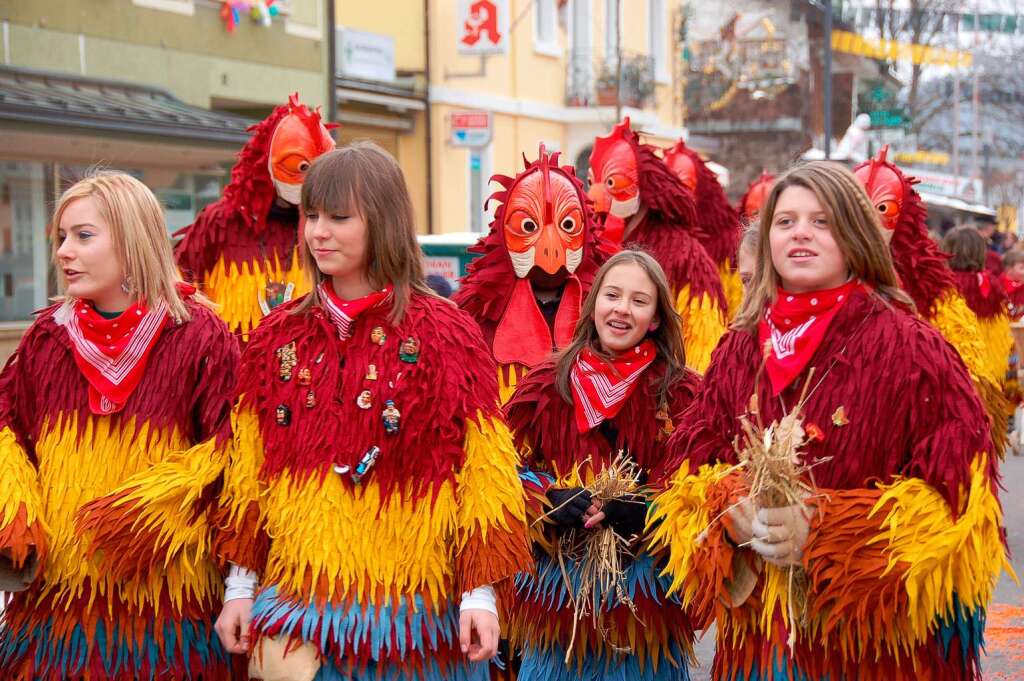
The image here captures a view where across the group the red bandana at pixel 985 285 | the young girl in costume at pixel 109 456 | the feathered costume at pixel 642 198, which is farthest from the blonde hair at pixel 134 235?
the red bandana at pixel 985 285

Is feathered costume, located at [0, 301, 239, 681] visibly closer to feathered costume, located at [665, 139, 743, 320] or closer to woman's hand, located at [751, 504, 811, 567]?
woman's hand, located at [751, 504, 811, 567]

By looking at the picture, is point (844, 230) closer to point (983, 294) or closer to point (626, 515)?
point (626, 515)

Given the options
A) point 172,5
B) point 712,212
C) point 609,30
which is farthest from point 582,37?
point 712,212

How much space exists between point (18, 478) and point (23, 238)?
39.6 feet

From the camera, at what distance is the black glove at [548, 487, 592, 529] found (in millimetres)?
4281

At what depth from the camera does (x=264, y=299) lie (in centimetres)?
626

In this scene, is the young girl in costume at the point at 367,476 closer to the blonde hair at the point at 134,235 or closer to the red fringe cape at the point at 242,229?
the blonde hair at the point at 134,235

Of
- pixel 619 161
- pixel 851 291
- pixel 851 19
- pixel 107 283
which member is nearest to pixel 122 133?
pixel 619 161

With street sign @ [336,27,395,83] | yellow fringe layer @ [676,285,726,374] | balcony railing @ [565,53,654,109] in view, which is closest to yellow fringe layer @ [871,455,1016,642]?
yellow fringe layer @ [676,285,726,374]

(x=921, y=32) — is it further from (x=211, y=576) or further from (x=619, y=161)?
(x=211, y=576)

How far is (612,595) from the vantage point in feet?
14.6

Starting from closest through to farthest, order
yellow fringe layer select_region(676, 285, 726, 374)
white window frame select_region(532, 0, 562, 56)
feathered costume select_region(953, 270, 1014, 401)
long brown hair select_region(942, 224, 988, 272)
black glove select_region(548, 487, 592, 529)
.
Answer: black glove select_region(548, 487, 592, 529) < yellow fringe layer select_region(676, 285, 726, 374) < feathered costume select_region(953, 270, 1014, 401) < long brown hair select_region(942, 224, 988, 272) < white window frame select_region(532, 0, 562, 56)

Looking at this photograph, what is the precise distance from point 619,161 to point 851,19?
40.5m

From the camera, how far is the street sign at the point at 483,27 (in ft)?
74.7
